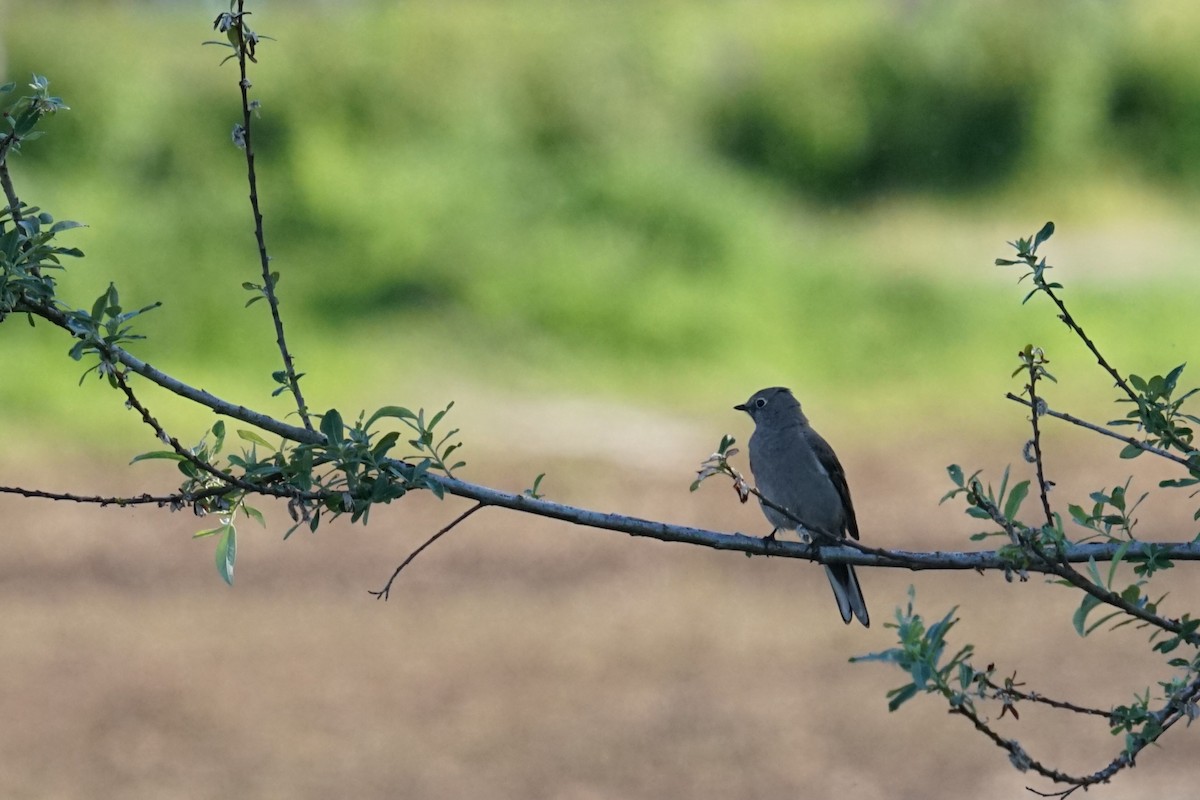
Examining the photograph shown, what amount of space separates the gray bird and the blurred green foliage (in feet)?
43.3

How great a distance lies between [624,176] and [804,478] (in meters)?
17.2

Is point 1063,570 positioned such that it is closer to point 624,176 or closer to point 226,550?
point 226,550

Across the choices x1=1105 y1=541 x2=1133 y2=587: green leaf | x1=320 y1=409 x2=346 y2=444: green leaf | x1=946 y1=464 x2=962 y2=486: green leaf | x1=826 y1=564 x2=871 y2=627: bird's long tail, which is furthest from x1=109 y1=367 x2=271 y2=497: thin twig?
x1=826 y1=564 x2=871 y2=627: bird's long tail

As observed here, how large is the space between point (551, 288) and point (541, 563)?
7.02 m

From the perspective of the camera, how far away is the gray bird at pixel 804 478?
21.1 feet

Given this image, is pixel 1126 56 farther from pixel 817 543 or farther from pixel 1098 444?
pixel 817 543

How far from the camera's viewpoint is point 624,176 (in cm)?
2336

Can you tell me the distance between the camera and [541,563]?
15.6 meters

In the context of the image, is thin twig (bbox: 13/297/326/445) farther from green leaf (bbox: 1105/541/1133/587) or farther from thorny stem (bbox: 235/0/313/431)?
green leaf (bbox: 1105/541/1133/587)

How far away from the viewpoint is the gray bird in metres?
6.42

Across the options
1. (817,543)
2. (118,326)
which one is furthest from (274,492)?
(817,543)

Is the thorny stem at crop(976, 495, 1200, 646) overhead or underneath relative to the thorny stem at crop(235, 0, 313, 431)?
underneath

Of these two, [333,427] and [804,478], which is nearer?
[333,427]

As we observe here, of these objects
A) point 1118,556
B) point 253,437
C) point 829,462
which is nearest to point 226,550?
point 253,437
